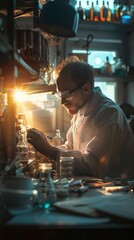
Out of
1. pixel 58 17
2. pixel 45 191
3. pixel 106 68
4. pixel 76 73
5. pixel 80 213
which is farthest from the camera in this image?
pixel 106 68

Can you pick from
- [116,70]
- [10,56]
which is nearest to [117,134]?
[10,56]

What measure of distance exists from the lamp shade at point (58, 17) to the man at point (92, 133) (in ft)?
1.82

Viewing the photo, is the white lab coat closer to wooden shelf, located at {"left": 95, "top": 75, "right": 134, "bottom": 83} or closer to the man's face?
the man's face

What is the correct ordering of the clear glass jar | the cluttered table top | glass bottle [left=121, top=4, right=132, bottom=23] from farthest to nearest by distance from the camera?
glass bottle [left=121, top=4, right=132, bottom=23] → the clear glass jar → the cluttered table top

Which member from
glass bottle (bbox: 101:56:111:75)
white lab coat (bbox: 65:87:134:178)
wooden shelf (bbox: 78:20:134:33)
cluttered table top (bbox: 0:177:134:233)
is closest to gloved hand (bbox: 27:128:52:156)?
white lab coat (bbox: 65:87:134:178)

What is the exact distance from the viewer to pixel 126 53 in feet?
15.4

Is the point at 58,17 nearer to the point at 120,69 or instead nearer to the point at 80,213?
the point at 80,213

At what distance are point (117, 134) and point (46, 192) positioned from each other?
1.10m

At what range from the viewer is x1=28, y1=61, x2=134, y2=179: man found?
2361mm

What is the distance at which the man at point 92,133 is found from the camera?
2.36 meters

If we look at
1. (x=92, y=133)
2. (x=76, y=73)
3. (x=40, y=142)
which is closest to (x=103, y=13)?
(x=76, y=73)

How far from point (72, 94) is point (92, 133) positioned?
30 cm

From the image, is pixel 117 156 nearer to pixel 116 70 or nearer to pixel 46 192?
pixel 46 192

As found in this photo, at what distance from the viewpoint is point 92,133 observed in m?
2.54
